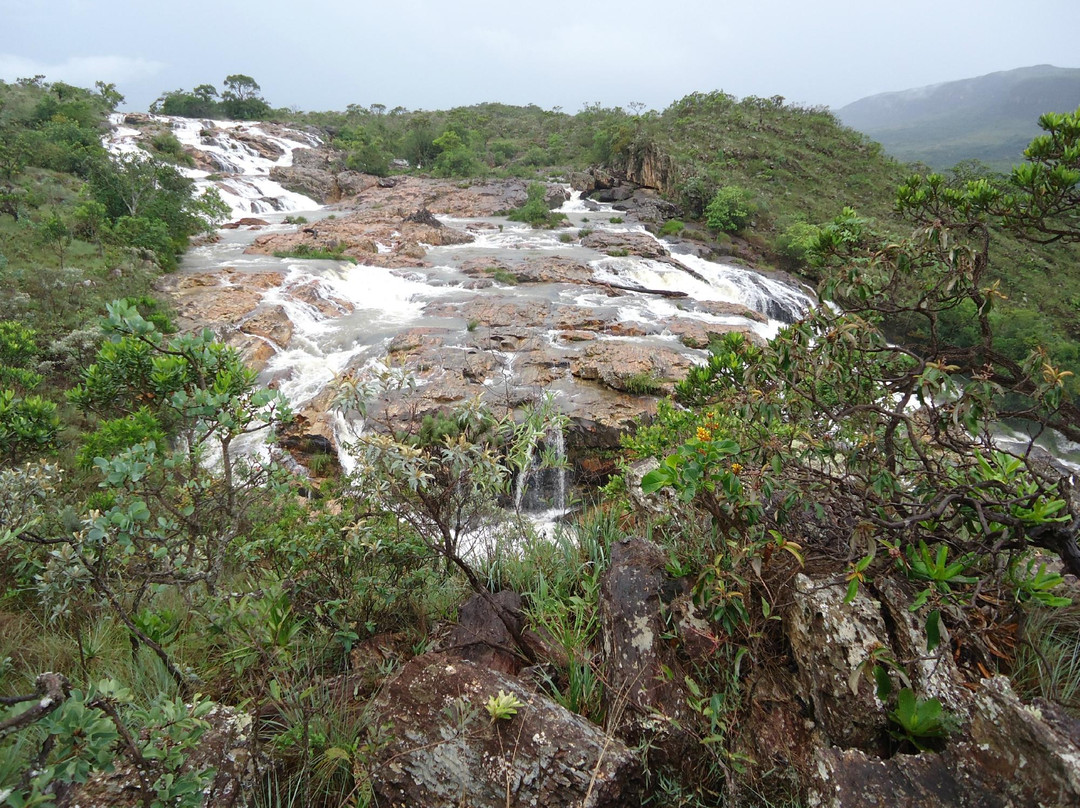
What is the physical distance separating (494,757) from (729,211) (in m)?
25.7

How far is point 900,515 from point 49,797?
256 cm

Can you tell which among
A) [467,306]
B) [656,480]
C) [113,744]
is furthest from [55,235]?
[656,480]

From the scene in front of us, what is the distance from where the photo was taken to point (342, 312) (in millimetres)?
12820

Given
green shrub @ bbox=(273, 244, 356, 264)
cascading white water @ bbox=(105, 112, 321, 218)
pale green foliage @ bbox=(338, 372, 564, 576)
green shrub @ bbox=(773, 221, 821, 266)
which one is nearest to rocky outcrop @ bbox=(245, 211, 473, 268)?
green shrub @ bbox=(273, 244, 356, 264)

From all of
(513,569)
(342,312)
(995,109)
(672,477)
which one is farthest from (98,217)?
(995,109)

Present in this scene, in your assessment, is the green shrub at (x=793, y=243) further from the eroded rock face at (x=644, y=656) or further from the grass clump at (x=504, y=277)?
the eroded rock face at (x=644, y=656)

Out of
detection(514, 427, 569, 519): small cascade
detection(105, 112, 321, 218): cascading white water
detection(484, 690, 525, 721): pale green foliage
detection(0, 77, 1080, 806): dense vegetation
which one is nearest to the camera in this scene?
detection(0, 77, 1080, 806): dense vegetation

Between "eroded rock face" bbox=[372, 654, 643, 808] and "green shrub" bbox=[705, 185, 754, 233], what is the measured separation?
81.2ft

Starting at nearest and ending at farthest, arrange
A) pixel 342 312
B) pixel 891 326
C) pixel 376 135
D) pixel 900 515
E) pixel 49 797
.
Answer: pixel 49 797 < pixel 900 515 < pixel 342 312 < pixel 891 326 < pixel 376 135

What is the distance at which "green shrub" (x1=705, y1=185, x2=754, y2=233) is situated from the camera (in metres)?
23.2

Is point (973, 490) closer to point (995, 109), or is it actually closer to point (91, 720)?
point (91, 720)

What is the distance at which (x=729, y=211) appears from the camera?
23.6 metres

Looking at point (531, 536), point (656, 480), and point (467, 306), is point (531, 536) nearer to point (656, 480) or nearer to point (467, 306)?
point (656, 480)

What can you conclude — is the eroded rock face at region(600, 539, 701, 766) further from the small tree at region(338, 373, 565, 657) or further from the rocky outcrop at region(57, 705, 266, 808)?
the rocky outcrop at region(57, 705, 266, 808)
